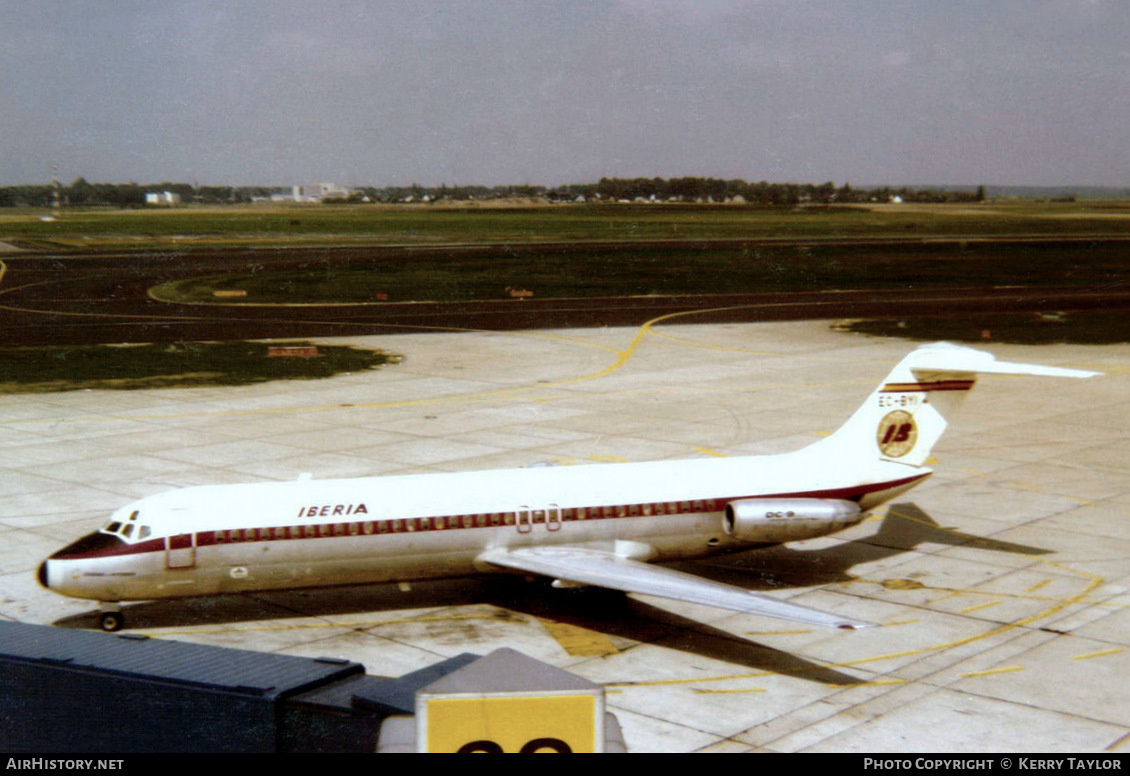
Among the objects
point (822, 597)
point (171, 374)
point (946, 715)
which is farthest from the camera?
point (171, 374)

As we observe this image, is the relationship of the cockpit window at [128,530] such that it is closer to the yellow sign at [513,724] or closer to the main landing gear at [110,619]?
the main landing gear at [110,619]

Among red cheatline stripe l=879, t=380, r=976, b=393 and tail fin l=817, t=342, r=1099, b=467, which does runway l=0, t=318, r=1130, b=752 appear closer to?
tail fin l=817, t=342, r=1099, b=467

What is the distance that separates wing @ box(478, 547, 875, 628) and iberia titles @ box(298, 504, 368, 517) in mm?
2544

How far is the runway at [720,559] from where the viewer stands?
1839cm

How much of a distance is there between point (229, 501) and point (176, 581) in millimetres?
1726

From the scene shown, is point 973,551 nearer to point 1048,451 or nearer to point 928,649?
point 928,649

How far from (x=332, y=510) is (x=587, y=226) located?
144661mm

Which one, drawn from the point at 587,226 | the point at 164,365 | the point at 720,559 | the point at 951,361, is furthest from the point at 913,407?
the point at 587,226

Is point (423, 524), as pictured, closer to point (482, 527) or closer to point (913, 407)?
point (482, 527)

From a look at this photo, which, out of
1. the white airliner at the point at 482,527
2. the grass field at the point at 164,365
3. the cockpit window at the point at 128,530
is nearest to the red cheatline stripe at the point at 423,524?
the white airliner at the point at 482,527

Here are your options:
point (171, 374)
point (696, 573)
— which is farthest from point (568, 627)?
point (171, 374)

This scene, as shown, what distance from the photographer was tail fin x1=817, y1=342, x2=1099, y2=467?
82.9ft

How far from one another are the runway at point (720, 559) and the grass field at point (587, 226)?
2733 inches

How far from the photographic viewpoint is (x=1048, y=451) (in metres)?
36.0
